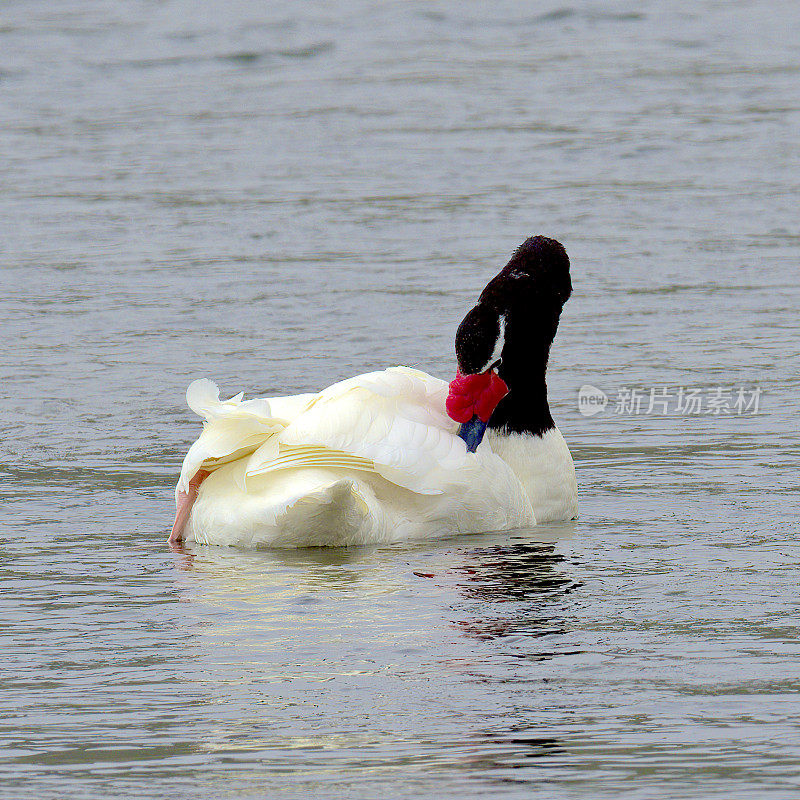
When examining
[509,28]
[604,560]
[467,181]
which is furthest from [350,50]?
[604,560]

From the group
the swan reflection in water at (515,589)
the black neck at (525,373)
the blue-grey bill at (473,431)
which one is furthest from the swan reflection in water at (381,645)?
the black neck at (525,373)

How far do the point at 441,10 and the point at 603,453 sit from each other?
58.4ft

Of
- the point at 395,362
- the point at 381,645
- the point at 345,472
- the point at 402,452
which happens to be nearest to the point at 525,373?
the point at 402,452

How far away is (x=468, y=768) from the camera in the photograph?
499 cm

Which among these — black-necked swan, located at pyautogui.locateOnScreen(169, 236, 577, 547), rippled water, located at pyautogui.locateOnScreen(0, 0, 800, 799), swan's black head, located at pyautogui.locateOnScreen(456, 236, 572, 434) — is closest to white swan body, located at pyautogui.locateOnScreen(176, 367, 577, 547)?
black-necked swan, located at pyautogui.locateOnScreen(169, 236, 577, 547)

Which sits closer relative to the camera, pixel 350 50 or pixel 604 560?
pixel 604 560

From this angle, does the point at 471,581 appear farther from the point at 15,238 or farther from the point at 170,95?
the point at 170,95

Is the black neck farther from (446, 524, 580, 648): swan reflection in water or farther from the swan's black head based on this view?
(446, 524, 580, 648): swan reflection in water

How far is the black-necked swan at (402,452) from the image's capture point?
7.45m

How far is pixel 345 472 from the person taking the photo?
7.51 meters

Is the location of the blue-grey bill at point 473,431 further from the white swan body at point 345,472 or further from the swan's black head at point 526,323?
the swan's black head at point 526,323

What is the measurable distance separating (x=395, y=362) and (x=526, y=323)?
288 centimetres

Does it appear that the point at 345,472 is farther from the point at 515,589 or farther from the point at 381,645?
the point at 381,645

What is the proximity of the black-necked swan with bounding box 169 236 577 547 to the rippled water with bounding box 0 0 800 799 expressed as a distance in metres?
0.14
